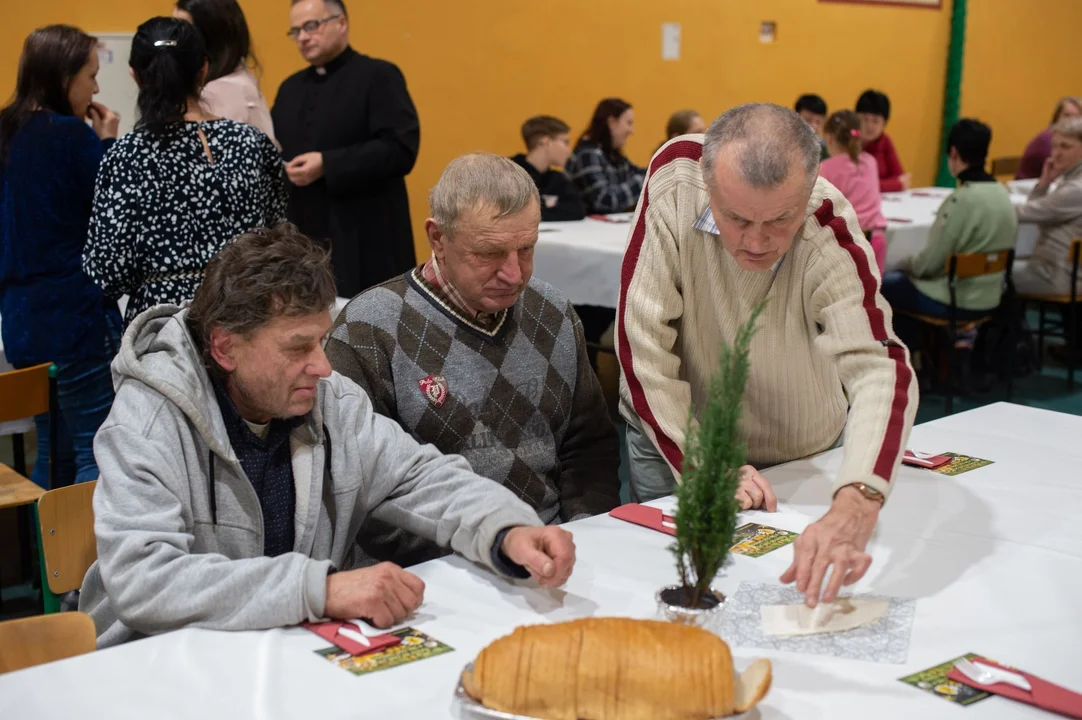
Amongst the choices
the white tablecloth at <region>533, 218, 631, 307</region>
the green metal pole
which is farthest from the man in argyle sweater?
the green metal pole

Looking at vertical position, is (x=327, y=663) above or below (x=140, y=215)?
below

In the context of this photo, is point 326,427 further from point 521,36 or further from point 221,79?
point 521,36

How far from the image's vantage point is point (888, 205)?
722 centimetres

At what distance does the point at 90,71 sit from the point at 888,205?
17.4 feet

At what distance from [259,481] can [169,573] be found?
280 millimetres

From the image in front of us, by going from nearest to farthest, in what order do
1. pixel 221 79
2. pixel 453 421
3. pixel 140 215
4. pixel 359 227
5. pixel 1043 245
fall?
pixel 453 421, pixel 140 215, pixel 221 79, pixel 359 227, pixel 1043 245

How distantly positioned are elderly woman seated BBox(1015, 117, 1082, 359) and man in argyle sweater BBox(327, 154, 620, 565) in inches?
173

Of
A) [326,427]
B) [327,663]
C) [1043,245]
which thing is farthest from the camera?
[1043,245]

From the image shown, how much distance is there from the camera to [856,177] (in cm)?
582

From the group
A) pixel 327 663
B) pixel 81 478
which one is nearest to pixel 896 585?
pixel 327 663

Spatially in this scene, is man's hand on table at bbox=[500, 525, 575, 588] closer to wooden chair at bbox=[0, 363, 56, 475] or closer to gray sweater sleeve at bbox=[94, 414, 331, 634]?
gray sweater sleeve at bbox=[94, 414, 331, 634]

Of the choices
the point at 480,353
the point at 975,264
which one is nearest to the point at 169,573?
the point at 480,353

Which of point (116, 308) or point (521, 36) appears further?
point (521, 36)

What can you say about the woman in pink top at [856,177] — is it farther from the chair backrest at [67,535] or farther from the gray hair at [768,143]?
the chair backrest at [67,535]
